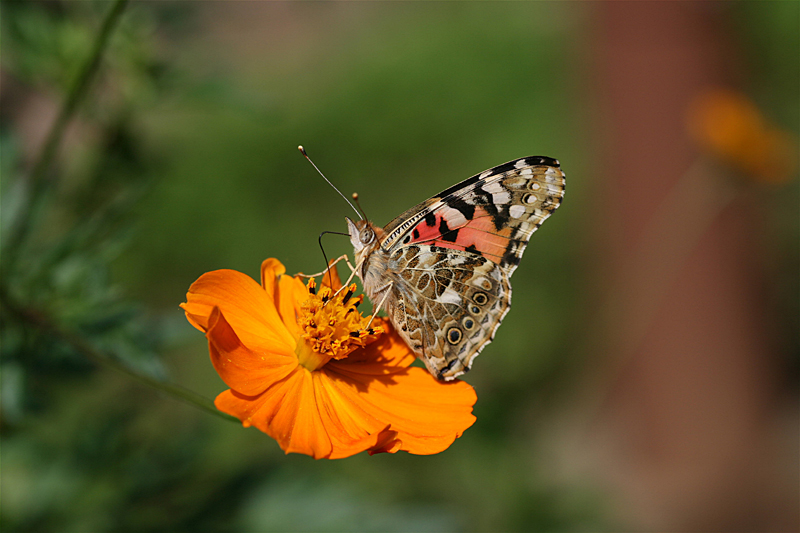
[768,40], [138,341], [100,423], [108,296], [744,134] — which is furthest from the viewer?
[768,40]

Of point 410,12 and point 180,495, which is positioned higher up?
point 410,12

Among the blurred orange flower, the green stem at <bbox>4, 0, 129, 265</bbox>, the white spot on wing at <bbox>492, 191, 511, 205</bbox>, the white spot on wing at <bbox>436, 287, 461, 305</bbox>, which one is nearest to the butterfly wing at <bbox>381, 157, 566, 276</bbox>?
the white spot on wing at <bbox>492, 191, 511, 205</bbox>

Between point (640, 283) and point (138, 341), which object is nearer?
point (138, 341)

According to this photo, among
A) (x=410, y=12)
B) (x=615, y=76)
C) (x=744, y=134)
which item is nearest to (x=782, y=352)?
(x=744, y=134)

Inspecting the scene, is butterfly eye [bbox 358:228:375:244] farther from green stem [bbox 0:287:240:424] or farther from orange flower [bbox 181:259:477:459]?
green stem [bbox 0:287:240:424]

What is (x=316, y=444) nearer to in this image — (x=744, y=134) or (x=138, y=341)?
(x=138, y=341)

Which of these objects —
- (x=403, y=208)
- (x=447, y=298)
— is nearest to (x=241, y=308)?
(x=447, y=298)

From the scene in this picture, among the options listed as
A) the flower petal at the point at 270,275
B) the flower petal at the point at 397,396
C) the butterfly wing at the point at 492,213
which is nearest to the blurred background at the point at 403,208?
the flower petal at the point at 270,275
